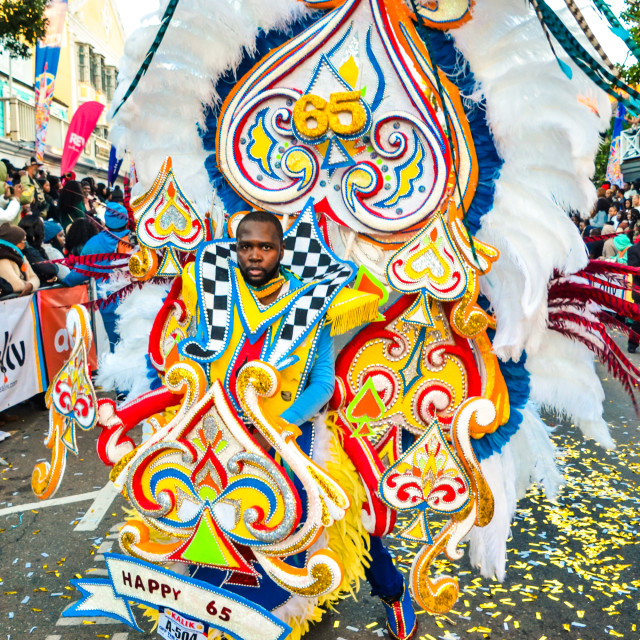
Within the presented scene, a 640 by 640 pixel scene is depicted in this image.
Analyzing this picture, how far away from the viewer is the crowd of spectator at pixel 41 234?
554 centimetres

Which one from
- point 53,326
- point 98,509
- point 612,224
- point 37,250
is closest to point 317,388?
point 98,509

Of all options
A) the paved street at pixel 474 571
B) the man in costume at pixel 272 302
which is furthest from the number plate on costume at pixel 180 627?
the paved street at pixel 474 571

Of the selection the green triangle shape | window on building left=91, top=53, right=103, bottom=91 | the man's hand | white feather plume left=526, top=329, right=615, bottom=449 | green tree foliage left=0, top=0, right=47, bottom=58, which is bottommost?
the green triangle shape

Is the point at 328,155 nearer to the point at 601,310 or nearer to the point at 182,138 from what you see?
the point at 182,138

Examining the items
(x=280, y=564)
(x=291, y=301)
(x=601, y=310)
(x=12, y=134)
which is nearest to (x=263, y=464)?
(x=280, y=564)

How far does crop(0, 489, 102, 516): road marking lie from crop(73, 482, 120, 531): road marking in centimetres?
6

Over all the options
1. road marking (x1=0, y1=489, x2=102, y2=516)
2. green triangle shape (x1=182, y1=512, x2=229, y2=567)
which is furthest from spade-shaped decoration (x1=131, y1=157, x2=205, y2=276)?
road marking (x1=0, y1=489, x2=102, y2=516)

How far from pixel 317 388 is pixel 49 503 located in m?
2.61

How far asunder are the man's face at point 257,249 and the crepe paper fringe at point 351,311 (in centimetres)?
25

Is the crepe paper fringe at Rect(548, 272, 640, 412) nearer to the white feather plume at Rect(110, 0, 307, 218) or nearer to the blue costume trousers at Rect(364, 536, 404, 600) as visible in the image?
the blue costume trousers at Rect(364, 536, 404, 600)

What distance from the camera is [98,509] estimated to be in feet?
12.8

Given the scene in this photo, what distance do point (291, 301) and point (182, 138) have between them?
1.09 meters

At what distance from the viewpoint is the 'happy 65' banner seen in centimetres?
198

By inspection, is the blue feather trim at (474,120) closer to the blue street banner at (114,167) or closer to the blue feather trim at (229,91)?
the blue feather trim at (229,91)
